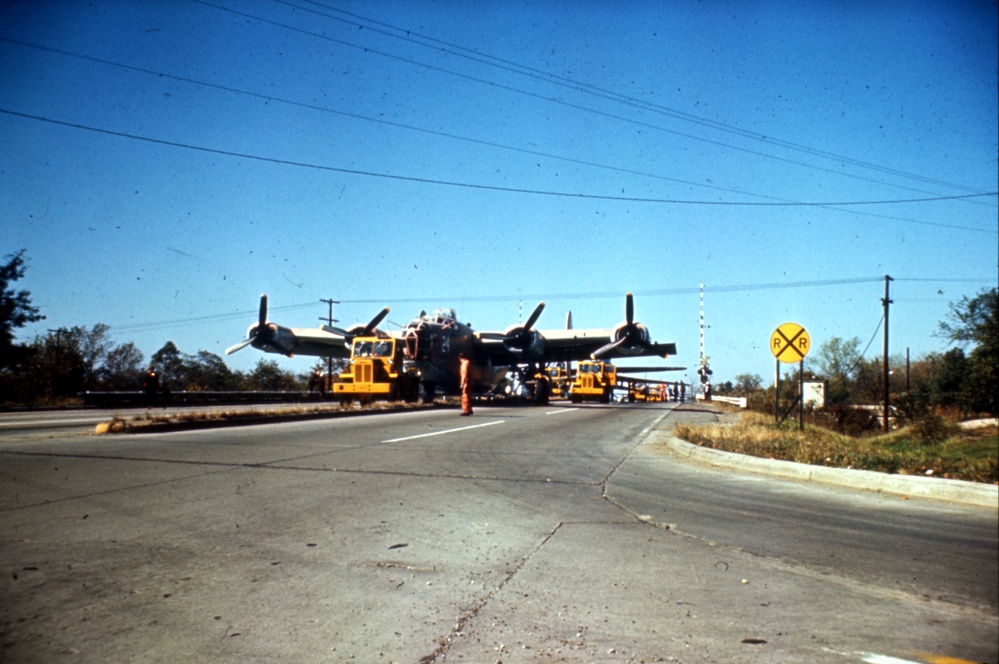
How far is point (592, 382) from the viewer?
44.2m

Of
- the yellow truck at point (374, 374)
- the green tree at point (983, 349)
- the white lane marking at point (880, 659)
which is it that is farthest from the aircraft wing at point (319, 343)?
the white lane marking at point (880, 659)

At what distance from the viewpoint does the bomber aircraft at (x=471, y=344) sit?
3089 centimetres

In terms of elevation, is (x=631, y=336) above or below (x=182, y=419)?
above

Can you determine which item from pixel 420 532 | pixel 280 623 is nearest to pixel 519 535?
pixel 420 532

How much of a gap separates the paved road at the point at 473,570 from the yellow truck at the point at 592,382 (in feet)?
117

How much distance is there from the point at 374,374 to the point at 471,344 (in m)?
8.62

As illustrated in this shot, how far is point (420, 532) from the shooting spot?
555 cm

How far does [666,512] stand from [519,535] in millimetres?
1776

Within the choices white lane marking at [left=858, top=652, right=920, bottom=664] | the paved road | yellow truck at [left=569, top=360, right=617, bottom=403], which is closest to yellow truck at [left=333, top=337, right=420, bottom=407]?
yellow truck at [left=569, top=360, right=617, bottom=403]

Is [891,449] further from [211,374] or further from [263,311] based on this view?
[211,374]

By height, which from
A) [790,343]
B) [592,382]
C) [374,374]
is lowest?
[592,382]

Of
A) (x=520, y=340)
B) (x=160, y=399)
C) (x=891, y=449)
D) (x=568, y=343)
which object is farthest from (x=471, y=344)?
(x=891, y=449)

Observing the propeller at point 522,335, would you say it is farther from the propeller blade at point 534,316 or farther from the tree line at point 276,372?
the tree line at point 276,372

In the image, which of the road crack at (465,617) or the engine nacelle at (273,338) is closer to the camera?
the road crack at (465,617)
